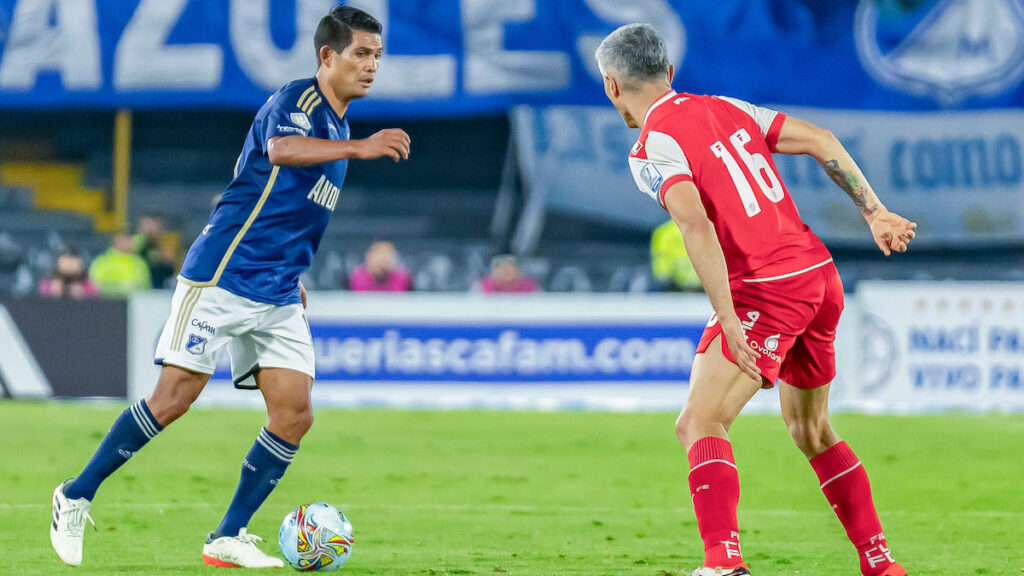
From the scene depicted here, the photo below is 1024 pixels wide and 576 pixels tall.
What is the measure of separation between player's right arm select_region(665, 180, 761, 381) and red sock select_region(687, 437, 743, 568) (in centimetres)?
30

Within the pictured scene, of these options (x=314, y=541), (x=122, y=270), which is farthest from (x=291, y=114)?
(x=122, y=270)

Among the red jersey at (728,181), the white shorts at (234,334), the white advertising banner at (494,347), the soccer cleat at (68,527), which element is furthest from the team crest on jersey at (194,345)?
the white advertising banner at (494,347)

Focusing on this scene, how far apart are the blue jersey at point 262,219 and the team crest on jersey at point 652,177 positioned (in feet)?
4.87

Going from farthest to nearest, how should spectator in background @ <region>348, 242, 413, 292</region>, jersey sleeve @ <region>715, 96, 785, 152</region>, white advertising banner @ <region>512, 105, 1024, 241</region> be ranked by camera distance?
white advertising banner @ <region>512, 105, 1024, 241</region>
spectator in background @ <region>348, 242, 413, 292</region>
jersey sleeve @ <region>715, 96, 785, 152</region>

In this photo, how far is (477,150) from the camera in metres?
22.3

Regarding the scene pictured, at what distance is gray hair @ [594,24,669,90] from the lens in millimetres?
4930

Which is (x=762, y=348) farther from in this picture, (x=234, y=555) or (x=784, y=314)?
(x=234, y=555)

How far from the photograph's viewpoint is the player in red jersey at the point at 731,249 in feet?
15.6

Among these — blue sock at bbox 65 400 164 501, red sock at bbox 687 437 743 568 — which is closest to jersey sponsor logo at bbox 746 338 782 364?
red sock at bbox 687 437 743 568

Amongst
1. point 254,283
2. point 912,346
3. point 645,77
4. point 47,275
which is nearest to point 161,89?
point 47,275

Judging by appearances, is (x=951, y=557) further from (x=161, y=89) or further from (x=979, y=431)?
(x=161, y=89)

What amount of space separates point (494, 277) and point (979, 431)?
5.94 metres

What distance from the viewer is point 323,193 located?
19.3ft

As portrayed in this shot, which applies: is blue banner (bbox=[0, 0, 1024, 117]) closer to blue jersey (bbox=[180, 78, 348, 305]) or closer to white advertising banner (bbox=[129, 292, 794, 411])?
white advertising banner (bbox=[129, 292, 794, 411])
